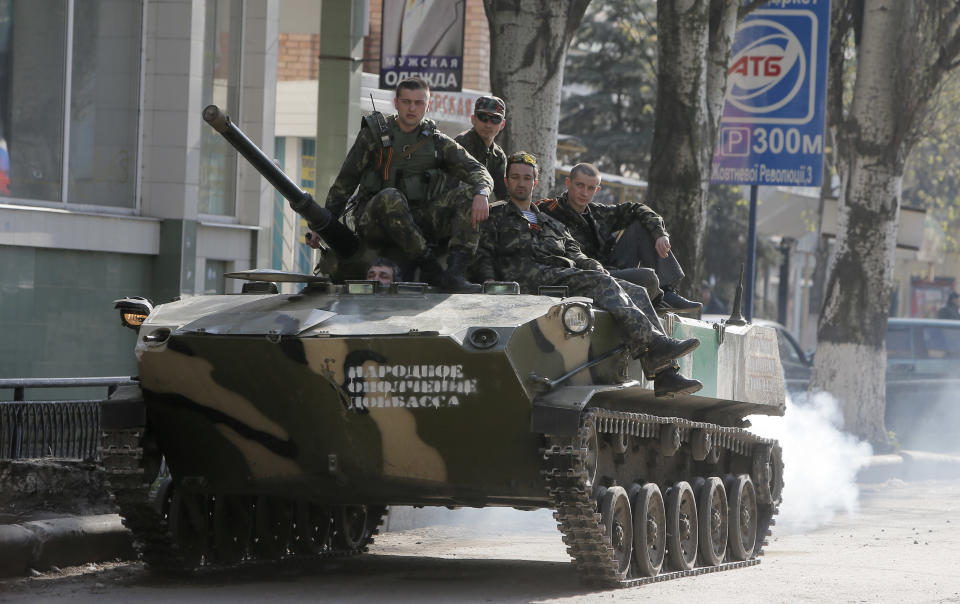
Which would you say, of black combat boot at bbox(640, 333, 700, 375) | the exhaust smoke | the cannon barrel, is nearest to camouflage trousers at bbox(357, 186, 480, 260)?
the cannon barrel

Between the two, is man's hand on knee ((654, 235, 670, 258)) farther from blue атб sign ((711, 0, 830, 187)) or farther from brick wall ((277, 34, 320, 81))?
brick wall ((277, 34, 320, 81))

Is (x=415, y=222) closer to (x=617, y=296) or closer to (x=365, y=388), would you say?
(x=617, y=296)

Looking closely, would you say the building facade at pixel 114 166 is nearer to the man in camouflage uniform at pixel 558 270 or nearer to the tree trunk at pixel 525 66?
the tree trunk at pixel 525 66

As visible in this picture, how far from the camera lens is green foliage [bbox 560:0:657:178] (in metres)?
36.7

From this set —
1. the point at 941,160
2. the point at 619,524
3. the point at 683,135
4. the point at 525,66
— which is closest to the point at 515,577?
the point at 619,524

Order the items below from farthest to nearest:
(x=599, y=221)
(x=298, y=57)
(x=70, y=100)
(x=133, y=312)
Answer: (x=298, y=57) → (x=70, y=100) → (x=599, y=221) → (x=133, y=312)

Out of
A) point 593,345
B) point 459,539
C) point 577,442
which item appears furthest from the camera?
point 459,539

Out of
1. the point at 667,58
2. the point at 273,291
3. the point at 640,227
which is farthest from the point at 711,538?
the point at 667,58

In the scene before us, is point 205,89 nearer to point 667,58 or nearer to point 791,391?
point 667,58

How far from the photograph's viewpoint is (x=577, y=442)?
852 centimetres

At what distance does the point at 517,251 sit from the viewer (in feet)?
32.9

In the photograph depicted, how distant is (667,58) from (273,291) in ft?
20.5

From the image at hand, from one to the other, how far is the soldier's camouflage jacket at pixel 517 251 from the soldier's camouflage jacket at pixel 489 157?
2.12 feet

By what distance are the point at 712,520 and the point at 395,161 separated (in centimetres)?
328
